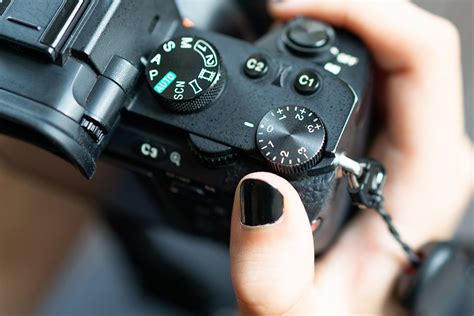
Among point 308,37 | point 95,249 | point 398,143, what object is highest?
point 308,37

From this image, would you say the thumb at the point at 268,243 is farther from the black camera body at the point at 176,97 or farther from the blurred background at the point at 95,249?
the blurred background at the point at 95,249

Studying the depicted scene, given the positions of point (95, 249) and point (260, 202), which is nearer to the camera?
point (260, 202)

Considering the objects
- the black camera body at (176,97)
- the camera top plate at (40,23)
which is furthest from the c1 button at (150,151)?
the camera top plate at (40,23)

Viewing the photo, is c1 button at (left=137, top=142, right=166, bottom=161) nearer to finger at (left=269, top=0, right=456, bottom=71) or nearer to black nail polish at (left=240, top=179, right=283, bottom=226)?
black nail polish at (left=240, top=179, right=283, bottom=226)

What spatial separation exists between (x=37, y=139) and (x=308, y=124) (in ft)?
0.71

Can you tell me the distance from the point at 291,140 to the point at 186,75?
0.10m

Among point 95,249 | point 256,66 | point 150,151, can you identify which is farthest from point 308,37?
point 95,249

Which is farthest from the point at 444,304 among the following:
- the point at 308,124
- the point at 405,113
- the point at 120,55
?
the point at 120,55

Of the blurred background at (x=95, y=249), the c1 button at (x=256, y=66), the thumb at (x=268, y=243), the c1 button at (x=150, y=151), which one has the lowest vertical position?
the blurred background at (x=95, y=249)

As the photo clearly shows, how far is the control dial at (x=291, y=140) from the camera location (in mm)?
499

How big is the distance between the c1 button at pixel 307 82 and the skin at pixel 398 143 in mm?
136

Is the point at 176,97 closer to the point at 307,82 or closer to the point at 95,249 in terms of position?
the point at 307,82

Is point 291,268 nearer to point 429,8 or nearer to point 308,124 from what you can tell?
point 308,124

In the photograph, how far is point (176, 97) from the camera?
520 mm
